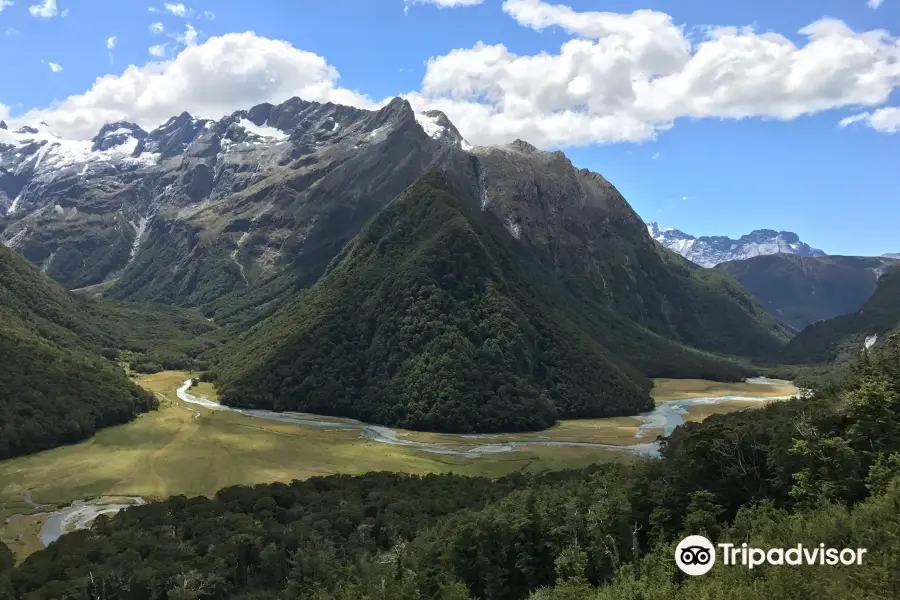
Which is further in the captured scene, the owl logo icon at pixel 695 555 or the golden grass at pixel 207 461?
the golden grass at pixel 207 461

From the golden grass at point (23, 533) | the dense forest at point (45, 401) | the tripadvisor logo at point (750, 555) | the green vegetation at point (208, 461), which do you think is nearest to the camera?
the tripadvisor logo at point (750, 555)

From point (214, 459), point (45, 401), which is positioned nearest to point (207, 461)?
point (214, 459)

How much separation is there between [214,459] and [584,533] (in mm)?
103337

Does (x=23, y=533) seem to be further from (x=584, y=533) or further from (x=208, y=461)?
(x=584, y=533)

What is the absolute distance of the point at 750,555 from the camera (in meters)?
49.6

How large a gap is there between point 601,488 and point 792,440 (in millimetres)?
29029

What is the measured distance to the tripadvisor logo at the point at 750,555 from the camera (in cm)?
4441

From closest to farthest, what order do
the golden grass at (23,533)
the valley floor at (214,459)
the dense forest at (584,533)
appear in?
the dense forest at (584,533)
the golden grass at (23,533)
the valley floor at (214,459)

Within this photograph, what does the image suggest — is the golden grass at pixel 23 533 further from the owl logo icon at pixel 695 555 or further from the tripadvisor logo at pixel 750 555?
the tripadvisor logo at pixel 750 555

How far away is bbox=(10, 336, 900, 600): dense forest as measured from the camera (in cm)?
4900

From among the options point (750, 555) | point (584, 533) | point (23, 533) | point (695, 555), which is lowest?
point (23, 533)

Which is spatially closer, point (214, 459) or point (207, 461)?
point (207, 461)

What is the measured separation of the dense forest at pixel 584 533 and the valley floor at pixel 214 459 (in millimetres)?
27997

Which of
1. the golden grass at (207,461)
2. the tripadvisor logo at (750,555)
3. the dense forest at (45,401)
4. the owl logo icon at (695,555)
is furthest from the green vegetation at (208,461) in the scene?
the tripadvisor logo at (750,555)
